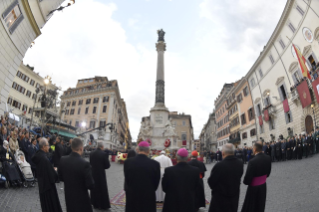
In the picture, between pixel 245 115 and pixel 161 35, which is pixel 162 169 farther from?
pixel 245 115

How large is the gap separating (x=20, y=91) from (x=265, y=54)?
40.9m

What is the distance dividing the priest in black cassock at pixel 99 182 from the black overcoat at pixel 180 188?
2397 millimetres

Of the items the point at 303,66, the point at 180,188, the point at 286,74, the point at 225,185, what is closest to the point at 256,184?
the point at 225,185

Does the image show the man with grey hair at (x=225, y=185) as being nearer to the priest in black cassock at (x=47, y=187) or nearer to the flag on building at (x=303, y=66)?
the priest in black cassock at (x=47, y=187)

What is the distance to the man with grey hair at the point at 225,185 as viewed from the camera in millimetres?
3361

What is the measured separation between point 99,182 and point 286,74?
25.7 metres

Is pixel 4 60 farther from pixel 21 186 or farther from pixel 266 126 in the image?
pixel 266 126

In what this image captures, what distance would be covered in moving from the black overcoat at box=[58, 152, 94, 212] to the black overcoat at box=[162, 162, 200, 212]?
140 centimetres

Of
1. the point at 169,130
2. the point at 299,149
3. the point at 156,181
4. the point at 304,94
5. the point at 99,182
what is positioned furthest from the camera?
the point at 169,130

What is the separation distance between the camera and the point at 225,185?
338 centimetres

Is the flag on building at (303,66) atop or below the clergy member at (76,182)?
atop

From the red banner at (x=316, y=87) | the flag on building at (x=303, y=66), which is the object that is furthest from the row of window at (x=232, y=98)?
the red banner at (x=316, y=87)

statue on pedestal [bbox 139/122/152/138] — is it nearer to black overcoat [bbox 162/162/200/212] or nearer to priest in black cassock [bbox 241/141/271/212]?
priest in black cassock [bbox 241/141/271/212]

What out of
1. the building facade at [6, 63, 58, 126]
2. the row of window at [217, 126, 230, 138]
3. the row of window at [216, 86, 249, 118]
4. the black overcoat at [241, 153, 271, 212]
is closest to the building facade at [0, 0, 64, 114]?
the black overcoat at [241, 153, 271, 212]
